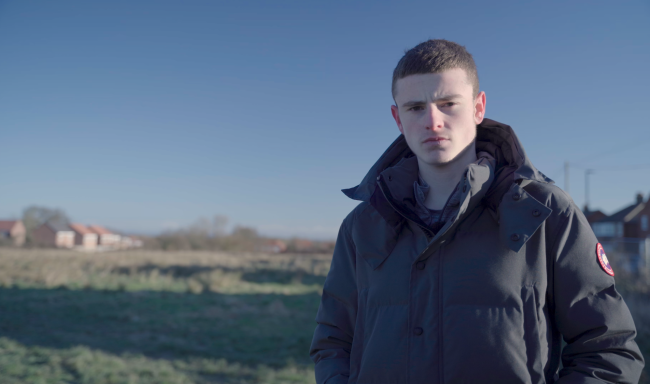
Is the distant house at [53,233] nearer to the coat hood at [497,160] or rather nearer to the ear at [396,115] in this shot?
the coat hood at [497,160]

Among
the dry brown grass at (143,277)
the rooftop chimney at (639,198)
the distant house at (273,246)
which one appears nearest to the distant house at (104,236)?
the distant house at (273,246)

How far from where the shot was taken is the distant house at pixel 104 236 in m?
80.2

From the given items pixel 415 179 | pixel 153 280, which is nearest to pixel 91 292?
pixel 153 280

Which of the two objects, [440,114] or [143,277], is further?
[143,277]

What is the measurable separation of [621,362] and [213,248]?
54.5m

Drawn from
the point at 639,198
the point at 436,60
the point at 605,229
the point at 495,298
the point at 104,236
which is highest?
the point at 639,198

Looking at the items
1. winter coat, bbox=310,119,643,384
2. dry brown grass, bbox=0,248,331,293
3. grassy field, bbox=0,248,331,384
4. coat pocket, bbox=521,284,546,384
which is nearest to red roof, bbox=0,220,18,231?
dry brown grass, bbox=0,248,331,293

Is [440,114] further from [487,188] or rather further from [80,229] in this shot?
[80,229]

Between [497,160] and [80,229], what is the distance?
86584 mm

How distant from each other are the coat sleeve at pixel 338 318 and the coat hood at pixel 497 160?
0.28 meters

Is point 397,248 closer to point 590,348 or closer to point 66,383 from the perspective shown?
point 590,348

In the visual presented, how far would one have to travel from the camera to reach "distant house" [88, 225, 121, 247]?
8025cm

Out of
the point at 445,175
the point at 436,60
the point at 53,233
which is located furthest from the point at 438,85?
the point at 53,233

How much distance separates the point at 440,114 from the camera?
5.29ft
